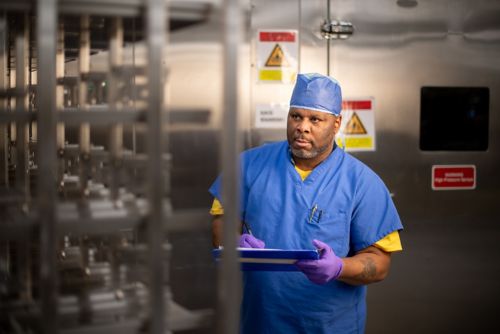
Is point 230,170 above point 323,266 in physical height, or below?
above

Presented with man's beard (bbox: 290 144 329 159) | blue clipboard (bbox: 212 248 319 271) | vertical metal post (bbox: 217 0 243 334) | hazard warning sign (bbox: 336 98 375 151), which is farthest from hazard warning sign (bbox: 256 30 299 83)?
vertical metal post (bbox: 217 0 243 334)

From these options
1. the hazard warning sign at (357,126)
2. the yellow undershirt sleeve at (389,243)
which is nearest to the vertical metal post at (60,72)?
the yellow undershirt sleeve at (389,243)

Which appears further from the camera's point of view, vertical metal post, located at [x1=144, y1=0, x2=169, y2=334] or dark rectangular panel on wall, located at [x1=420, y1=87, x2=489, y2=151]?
dark rectangular panel on wall, located at [x1=420, y1=87, x2=489, y2=151]

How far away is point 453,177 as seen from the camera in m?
2.98

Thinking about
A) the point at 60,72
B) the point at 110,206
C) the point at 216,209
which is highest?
the point at 60,72

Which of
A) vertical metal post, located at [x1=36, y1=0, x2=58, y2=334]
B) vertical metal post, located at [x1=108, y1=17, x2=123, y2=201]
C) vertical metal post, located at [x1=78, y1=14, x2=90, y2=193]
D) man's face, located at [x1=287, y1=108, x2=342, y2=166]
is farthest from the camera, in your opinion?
man's face, located at [x1=287, y1=108, x2=342, y2=166]

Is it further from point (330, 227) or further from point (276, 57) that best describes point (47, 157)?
point (276, 57)

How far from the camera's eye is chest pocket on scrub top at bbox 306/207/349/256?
202 cm

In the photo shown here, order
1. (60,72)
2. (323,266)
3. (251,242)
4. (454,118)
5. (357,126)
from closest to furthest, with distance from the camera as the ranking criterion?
1. (60,72)
2. (323,266)
3. (251,242)
4. (357,126)
5. (454,118)

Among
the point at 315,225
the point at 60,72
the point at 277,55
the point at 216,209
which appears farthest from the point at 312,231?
the point at 277,55

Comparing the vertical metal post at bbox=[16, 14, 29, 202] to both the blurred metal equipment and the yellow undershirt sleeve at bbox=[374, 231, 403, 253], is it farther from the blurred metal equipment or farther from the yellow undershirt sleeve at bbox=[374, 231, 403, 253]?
the yellow undershirt sleeve at bbox=[374, 231, 403, 253]

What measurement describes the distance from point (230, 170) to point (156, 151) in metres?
0.10

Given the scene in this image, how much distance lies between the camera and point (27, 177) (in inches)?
67.7

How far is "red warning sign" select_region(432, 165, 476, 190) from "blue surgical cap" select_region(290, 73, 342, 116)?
955 mm
